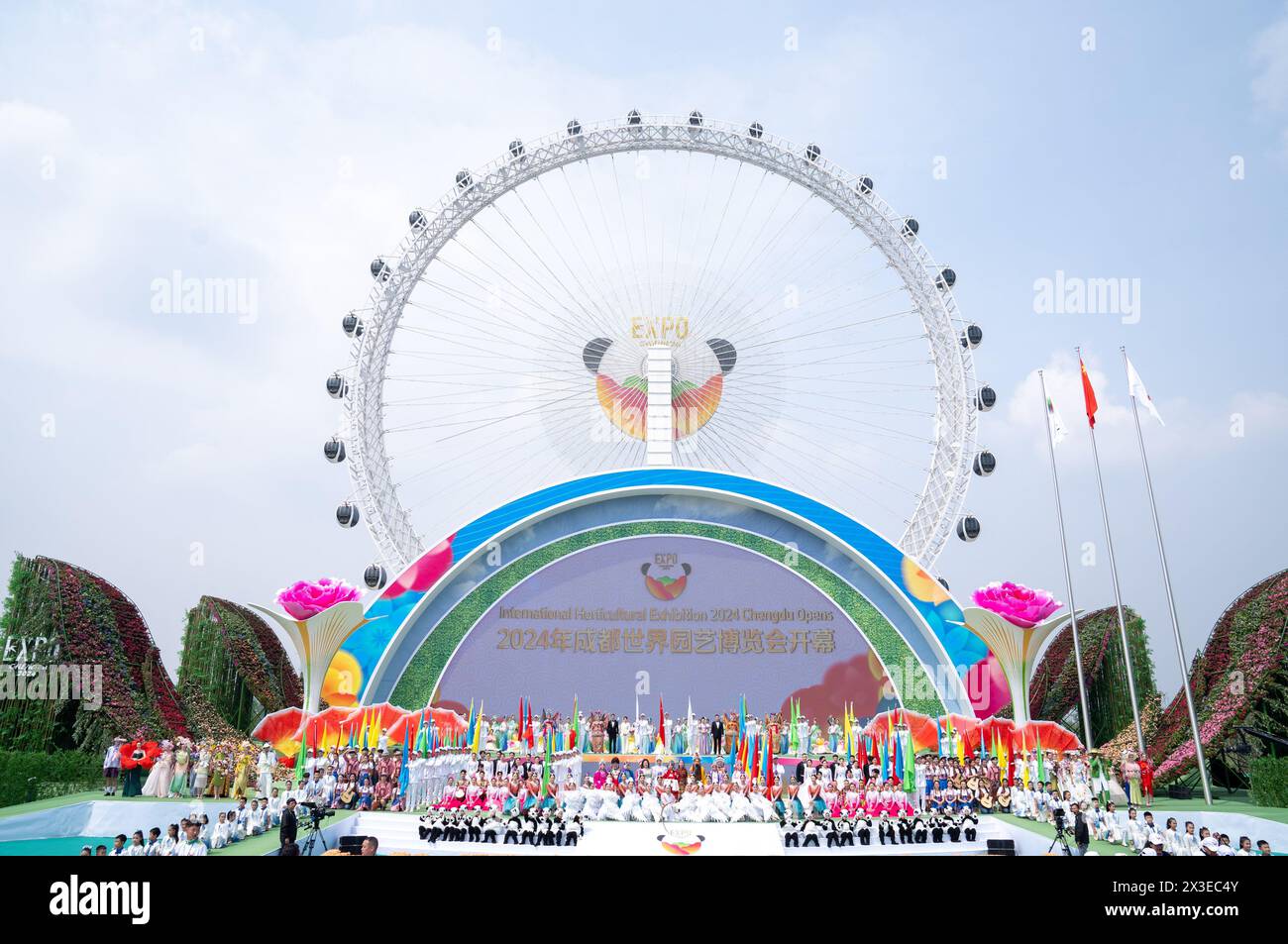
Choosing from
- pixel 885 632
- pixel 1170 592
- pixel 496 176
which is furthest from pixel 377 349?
pixel 1170 592

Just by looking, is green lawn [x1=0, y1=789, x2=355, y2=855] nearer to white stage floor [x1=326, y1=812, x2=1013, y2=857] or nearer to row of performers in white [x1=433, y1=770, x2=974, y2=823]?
white stage floor [x1=326, y1=812, x2=1013, y2=857]

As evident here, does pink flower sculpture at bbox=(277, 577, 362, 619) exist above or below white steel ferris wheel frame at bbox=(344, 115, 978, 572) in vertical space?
below

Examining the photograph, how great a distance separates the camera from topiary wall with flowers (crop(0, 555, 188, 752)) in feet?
75.0

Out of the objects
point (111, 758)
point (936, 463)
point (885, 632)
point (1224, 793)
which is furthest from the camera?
point (936, 463)

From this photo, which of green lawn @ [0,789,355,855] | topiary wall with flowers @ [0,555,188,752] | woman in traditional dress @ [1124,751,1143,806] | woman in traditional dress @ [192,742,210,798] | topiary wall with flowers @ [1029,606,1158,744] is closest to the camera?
green lawn @ [0,789,355,855]

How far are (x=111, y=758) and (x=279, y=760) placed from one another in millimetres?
3862

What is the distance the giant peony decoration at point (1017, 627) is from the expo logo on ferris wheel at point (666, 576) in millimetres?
7773

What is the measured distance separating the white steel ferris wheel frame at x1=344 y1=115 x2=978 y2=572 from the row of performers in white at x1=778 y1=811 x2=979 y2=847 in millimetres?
11221
